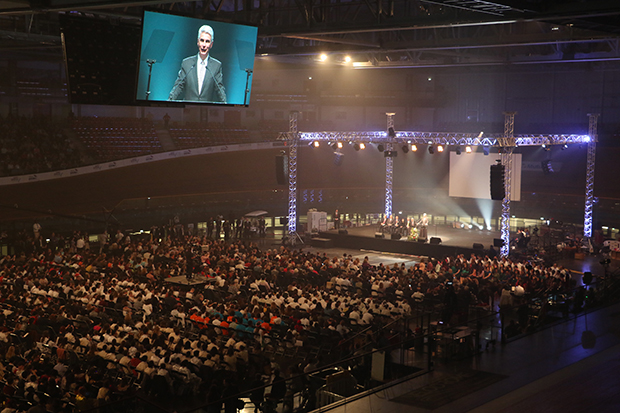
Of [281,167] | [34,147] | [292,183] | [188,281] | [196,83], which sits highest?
[196,83]

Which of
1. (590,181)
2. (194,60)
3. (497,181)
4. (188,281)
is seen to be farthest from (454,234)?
(194,60)

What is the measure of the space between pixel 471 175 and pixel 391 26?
1903cm

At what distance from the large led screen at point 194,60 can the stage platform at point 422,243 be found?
603 inches

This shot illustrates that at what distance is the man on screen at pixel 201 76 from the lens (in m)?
12.3

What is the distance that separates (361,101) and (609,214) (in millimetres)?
19923

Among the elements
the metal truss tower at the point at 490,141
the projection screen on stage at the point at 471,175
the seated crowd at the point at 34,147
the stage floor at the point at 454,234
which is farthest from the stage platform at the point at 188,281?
the projection screen on stage at the point at 471,175

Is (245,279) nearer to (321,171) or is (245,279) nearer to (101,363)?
(101,363)

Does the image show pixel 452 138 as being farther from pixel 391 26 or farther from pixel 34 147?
pixel 34 147

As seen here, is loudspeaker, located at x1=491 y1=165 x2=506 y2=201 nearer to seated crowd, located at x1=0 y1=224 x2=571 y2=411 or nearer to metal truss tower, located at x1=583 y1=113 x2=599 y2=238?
seated crowd, located at x1=0 y1=224 x2=571 y2=411

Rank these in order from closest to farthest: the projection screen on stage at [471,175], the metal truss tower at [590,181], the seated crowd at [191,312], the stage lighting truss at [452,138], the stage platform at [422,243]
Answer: the seated crowd at [191,312] → the stage lighting truss at [452,138] → the stage platform at [422,243] → the metal truss tower at [590,181] → the projection screen on stage at [471,175]

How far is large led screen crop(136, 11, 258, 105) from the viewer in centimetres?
1166

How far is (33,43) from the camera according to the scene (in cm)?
2159

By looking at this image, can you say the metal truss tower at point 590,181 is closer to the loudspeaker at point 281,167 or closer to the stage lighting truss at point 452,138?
the stage lighting truss at point 452,138

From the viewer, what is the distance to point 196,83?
12609mm
